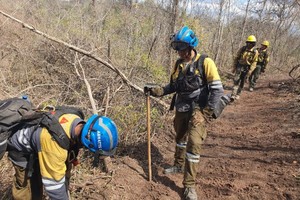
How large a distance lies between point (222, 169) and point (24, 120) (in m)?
3.33

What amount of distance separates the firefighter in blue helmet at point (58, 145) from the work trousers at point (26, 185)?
157 millimetres

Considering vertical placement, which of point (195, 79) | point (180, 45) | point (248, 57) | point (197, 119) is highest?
point (180, 45)

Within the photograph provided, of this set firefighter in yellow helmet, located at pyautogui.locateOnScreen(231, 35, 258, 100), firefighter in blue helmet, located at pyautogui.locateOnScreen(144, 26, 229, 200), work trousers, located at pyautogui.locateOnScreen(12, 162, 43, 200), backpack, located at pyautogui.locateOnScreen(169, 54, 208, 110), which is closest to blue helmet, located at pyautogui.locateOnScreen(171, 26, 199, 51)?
firefighter in blue helmet, located at pyautogui.locateOnScreen(144, 26, 229, 200)

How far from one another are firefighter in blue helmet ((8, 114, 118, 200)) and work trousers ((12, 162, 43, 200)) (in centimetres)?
16

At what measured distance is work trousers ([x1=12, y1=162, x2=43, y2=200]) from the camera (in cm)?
277

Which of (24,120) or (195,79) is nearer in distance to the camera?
(24,120)

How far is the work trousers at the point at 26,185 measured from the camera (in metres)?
2.77

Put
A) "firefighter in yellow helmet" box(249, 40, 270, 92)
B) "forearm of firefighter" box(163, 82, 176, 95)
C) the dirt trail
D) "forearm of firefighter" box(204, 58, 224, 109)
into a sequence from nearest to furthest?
"forearm of firefighter" box(204, 58, 224, 109)
the dirt trail
"forearm of firefighter" box(163, 82, 176, 95)
"firefighter in yellow helmet" box(249, 40, 270, 92)

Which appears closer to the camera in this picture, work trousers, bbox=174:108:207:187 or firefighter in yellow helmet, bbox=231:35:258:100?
work trousers, bbox=174:108:207:187

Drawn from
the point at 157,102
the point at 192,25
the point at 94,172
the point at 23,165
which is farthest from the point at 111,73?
the point at 192,25

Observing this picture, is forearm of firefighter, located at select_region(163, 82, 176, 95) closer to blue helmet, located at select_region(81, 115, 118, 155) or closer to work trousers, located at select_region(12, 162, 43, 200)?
blue helmet, located at select_region(81, 115, 118, 155)

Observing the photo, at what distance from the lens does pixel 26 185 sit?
2842 millimetres

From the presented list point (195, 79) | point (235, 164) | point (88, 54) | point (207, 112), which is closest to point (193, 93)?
point (195, 79)

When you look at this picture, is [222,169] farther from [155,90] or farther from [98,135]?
[98,135]
